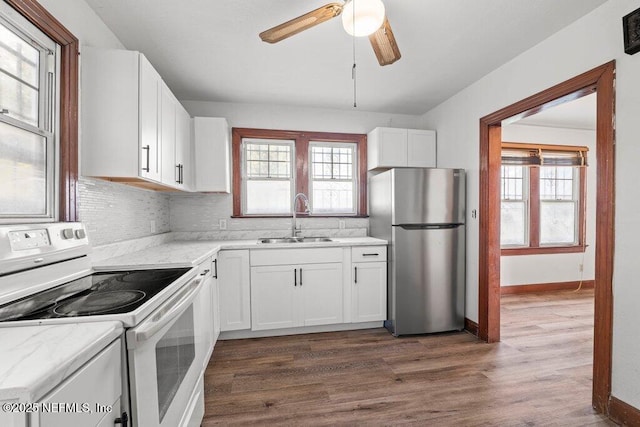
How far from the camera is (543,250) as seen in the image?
4363 mm

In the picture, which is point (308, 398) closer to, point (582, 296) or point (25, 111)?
point (25, 111)

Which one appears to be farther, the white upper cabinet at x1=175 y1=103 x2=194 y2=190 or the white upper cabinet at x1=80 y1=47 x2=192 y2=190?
the white upper cabinet at x1=175 y1=103 x2=194 y2=190

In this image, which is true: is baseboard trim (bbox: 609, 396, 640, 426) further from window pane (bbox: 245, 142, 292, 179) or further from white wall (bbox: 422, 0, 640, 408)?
window pane (bbox: 245, 142, 292, 179)

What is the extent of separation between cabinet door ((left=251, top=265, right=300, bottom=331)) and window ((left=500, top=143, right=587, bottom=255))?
332 centimetres

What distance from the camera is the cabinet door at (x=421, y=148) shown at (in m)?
3.43

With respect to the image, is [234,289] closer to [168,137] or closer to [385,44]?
[168,137]

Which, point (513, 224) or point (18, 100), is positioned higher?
point (18, 100)

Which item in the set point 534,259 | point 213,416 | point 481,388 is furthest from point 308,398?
point 534,259

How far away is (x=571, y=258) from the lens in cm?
446

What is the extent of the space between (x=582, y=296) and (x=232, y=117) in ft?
17.5

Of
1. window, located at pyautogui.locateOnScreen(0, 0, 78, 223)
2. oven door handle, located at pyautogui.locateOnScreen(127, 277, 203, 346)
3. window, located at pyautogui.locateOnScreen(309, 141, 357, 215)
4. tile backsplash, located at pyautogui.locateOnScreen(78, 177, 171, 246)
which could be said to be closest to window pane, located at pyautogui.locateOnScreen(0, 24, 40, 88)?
window, located at pyautogui.locateOnScreen(0, 0, 78, 223)

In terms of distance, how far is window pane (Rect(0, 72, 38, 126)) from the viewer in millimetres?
1278

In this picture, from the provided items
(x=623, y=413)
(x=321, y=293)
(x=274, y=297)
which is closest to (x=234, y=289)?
(x=274, y=297)

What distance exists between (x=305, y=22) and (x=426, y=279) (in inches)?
95.0
